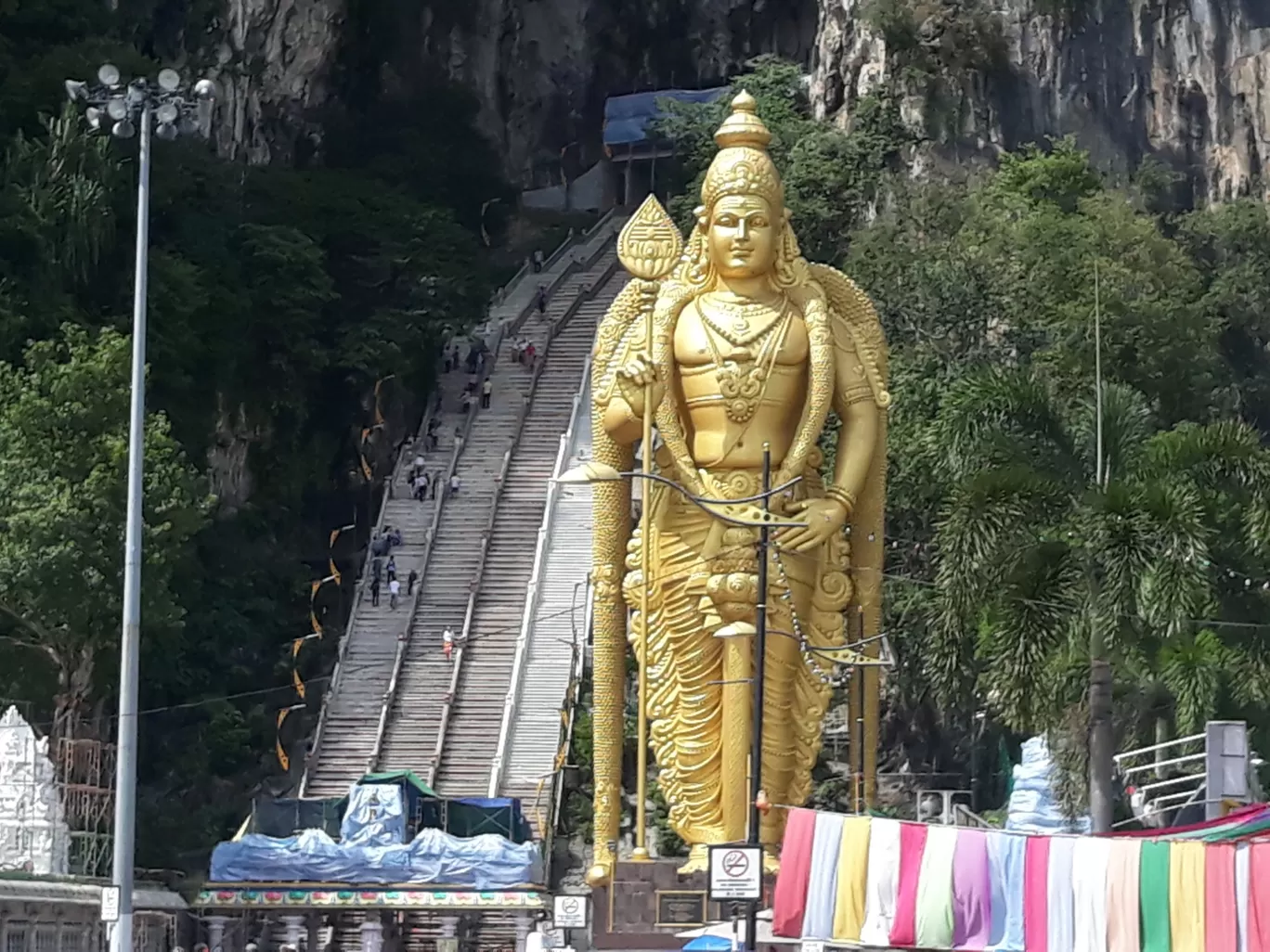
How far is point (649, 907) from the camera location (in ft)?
85.3

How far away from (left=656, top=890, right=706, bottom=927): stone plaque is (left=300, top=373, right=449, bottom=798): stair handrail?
38.0ft

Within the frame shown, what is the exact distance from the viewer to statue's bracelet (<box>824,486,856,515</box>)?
1054 inches

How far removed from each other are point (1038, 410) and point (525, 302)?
2662cm

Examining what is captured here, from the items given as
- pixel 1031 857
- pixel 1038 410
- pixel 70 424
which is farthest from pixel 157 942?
pixel 1031 857

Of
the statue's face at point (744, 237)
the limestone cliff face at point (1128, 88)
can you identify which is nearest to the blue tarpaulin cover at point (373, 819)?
the statue's face at point (744, 237)

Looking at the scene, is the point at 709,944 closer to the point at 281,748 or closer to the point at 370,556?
the point at 281,748

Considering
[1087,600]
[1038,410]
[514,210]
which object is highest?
[514,210]

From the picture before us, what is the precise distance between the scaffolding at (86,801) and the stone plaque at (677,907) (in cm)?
884

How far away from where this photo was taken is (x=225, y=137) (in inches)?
1908

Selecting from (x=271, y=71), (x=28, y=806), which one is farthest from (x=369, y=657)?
(x=271, y=71)

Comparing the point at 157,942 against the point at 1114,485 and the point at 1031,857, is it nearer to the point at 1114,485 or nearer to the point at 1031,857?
the point at 1114,485

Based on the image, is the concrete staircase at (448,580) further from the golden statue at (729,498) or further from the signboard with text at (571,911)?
the signboard with text at (571,911)

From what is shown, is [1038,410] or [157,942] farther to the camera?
[157,942]

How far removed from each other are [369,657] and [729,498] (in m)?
14.2
